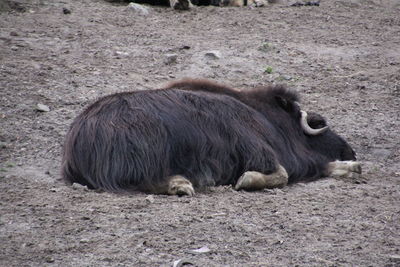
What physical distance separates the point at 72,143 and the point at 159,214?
3.10ft

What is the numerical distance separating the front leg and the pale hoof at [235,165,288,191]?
531 millimetres

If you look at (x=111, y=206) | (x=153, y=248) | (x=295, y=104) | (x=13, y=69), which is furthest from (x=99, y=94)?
(x=153, y=248)

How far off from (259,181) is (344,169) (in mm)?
825

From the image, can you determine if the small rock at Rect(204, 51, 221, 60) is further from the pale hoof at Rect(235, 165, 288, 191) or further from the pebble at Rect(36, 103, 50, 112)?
the pale hoof at Rect(235, 165, 288, 191)

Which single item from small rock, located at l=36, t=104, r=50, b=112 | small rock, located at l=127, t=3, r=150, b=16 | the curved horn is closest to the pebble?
small rock, located at l=36, t=104, r=50, b=112

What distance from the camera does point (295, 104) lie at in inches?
221

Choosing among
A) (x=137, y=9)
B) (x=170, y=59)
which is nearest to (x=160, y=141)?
(x=170, y=59)

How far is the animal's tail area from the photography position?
4441 millimetres

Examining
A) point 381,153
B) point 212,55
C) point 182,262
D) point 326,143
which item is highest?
point 182,262

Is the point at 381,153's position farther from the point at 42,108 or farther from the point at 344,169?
the point at 42,108

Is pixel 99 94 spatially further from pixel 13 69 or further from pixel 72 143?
pixel 72 143

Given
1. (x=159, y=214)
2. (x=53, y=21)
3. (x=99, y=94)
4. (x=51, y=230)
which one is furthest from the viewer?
(x=53, y=21)

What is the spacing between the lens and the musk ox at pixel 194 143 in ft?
14.7

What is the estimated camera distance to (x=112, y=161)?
445 cm
